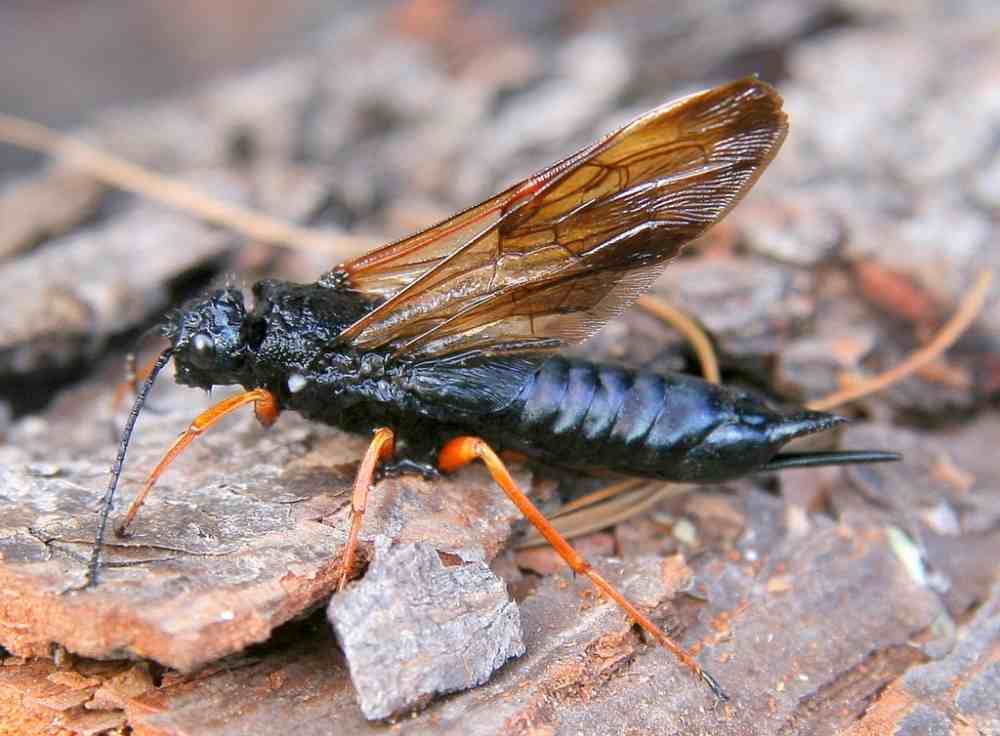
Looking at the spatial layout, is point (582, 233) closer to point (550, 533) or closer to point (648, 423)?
point (648, 423)

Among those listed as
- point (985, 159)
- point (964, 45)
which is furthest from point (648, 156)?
point (964, 45)

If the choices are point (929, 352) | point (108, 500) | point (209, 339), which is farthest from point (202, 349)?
point (929, 352)

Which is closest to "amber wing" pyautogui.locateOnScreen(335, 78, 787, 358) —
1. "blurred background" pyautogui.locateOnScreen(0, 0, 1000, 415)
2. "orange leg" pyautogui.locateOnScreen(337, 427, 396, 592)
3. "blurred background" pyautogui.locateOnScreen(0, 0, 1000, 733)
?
"orange leg" pyautogui.locateOnScreen(337, 427, 396, 592)

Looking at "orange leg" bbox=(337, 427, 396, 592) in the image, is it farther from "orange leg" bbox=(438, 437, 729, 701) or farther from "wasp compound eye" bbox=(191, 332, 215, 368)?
"wasp compound eye" bbox=(191, 332, 215, 368)

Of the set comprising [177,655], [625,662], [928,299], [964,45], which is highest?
A: [964,45]

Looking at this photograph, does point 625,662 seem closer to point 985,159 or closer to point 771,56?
point 985,159

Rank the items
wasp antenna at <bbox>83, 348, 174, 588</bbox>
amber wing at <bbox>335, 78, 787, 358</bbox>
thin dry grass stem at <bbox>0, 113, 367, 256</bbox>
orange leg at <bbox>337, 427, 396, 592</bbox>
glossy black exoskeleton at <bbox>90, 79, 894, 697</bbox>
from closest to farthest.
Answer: wasp antenna at <bbox>83, 348, 174, 588</bbox> → orange leg at <bbox>337, 427, 396, 592</bbox> → amber wing at <bbox>335, 78, 787, 358</bbox> → glossy black exoskeleton at <bbox>90, 79, 894, 697</bbox> → thin dry grass stem at <bbox>0, 113, 367, 256</bbox>

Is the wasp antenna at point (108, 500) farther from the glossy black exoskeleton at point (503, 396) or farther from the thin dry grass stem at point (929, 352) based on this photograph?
the thin dry grass stem at point (929, 352)
